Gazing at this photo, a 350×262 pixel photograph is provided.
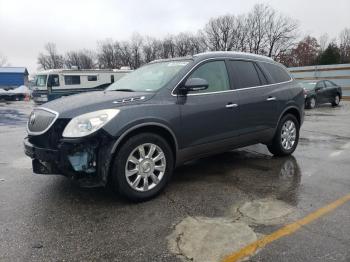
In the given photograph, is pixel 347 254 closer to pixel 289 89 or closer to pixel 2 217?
pixel 2 217

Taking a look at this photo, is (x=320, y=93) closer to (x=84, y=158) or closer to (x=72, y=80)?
(x=72, y=80)

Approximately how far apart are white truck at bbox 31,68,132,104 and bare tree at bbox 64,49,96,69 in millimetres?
67548

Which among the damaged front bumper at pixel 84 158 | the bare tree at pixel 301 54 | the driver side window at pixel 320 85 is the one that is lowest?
the damaged front bumper at pixel 84 158

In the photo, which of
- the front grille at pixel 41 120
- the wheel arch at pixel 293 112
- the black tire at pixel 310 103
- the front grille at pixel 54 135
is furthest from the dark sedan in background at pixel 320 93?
the front grille at pixel 54 135

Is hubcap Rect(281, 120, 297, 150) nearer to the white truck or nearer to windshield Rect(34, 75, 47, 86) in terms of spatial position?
the white truck

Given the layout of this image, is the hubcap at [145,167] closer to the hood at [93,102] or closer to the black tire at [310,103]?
the hood at [93,102]

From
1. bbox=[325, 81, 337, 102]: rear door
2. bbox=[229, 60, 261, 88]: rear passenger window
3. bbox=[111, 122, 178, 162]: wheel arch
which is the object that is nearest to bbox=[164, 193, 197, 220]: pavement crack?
bbox=[111, 122, 178, 162]: wheel arch

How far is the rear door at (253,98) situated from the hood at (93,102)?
5.35 feet

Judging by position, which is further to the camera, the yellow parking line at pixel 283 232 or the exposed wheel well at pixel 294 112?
the exposed wheel well at pixel 294 112

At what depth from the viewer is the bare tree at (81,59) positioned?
90.4 meters

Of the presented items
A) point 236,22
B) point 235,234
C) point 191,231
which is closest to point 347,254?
point 235,234

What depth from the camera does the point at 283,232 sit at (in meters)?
3.35

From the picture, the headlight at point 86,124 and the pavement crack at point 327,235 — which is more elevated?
the headlight at point 86,124

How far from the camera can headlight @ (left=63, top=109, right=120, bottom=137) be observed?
12.4ft
